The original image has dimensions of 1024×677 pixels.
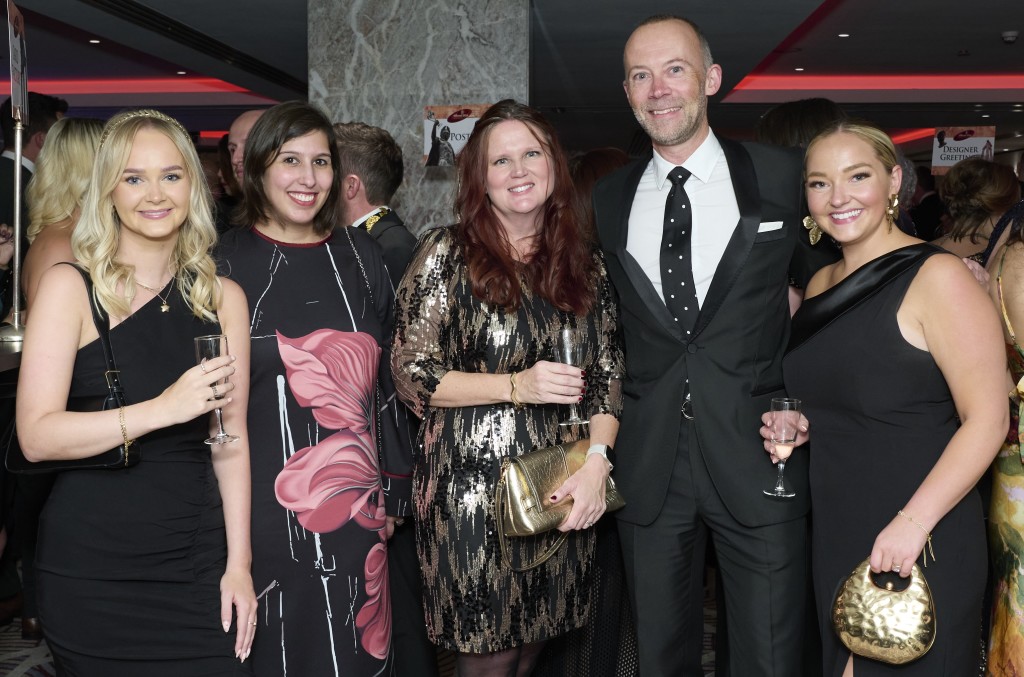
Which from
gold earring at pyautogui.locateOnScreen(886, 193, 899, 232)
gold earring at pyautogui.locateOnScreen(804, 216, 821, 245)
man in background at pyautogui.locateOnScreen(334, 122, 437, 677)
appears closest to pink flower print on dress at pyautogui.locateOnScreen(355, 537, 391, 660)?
man in background at pyautogui.locateOnScreen(334, 122, 437, 677)

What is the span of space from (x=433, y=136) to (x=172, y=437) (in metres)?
Result: 3.92

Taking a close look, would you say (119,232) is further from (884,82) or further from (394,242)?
(884,82)

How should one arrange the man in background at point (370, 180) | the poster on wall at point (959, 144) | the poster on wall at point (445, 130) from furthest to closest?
the poster on wall at point (959, 144) < the poster on wall at point (445, 130) < the man in background at point (370, 180)

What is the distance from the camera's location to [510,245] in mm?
2551

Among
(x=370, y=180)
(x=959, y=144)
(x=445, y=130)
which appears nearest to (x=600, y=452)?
(x=370, y=180)

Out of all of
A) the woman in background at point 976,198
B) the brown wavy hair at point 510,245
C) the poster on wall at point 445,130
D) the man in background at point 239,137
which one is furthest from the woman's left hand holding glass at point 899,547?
the poster on wall at point 445,130

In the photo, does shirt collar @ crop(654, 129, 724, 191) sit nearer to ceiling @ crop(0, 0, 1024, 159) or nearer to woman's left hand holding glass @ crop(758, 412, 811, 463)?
woman's left hand holding glass @ crop(758, 412, 811, 463)

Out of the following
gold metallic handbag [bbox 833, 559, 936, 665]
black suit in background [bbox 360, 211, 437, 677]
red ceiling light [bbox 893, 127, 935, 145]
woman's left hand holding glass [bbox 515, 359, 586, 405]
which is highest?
red ceiling light [bbox 893, 127, 935, 145]

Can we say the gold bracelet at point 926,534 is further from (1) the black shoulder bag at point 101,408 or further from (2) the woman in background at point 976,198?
(2) the woman in background at point 976,198

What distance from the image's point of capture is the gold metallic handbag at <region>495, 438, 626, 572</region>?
2.31 meters

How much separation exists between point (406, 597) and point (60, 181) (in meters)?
1.89

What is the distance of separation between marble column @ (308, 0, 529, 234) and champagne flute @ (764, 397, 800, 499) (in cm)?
370

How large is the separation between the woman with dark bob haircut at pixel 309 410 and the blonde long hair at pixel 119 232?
0.69 feet

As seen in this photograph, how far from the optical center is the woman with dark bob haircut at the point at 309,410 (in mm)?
2324
